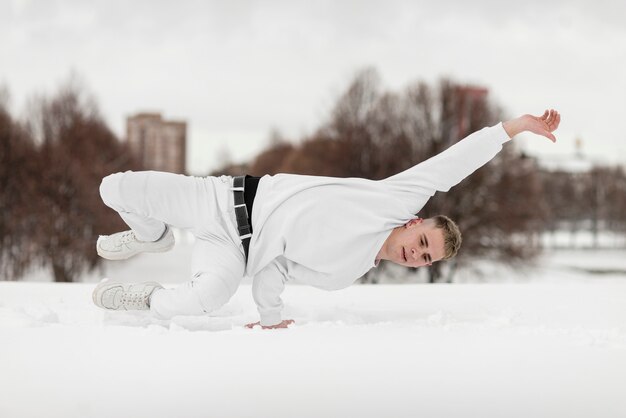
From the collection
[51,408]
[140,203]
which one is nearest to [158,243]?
[140,203]

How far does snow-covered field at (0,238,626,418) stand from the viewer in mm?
1652

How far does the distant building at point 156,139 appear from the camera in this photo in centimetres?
2350

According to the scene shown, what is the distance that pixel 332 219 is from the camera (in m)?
2.53

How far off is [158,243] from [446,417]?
5.75ft

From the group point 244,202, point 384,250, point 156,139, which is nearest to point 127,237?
point 244,202

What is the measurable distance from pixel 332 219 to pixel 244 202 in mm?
384

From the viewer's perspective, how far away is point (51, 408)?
160 centimetres

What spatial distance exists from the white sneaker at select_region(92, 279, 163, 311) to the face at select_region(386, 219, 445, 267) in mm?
994

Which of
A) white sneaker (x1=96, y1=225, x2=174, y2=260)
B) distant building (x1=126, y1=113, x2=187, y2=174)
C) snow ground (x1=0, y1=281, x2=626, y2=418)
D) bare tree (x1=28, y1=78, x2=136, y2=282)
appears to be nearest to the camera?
snow ground (x1=0, y1=281, x2=626, y2=418)

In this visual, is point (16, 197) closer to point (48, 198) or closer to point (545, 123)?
point (48, 198)

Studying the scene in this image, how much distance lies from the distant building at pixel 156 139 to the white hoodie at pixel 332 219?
20044 mm

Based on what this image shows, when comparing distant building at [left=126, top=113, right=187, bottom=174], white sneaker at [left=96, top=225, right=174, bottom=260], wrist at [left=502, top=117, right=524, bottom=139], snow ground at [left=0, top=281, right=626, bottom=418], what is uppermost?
distant building at [left=126, top=113, right=187, bottom=174]

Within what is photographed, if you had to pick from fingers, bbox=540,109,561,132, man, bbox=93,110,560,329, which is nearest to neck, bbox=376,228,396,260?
man, bbox=93,110,560,329

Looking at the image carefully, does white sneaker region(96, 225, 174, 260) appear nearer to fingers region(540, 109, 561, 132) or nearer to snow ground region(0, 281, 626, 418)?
snow ground region(0, 281, 626, 418)
